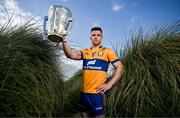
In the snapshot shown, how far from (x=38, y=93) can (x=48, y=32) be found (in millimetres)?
1047

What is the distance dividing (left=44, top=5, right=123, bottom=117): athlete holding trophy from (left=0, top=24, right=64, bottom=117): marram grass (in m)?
0.64

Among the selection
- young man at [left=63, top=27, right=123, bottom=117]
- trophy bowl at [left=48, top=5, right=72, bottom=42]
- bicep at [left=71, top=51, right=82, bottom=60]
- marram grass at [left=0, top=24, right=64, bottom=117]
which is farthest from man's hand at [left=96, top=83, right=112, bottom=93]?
marram grass at [left=0, top=24, right=64, bottom=117]

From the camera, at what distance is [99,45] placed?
4.14m

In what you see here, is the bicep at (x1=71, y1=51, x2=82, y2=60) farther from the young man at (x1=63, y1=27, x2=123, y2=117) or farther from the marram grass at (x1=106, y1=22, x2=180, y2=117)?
the marram grass at (x1=106, y1=22, x2=180, y2=117)

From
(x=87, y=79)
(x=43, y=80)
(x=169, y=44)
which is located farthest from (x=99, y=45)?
(x=169, y=44)

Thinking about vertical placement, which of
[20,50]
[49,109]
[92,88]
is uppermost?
[20,50]

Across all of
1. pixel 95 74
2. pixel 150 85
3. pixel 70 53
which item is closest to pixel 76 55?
pixel 70 53

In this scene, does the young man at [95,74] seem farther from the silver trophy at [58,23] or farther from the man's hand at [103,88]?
the silver trophy at [58,23]

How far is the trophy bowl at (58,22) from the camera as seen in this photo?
374cm

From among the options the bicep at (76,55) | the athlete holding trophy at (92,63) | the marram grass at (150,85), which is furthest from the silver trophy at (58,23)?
the marram grass at (150,85)

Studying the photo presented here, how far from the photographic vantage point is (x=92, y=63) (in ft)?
13.0

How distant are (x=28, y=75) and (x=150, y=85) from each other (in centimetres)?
193

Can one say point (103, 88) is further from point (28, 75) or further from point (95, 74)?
point (28, 75)

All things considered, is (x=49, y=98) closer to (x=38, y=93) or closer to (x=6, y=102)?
(x=38, y=93)
